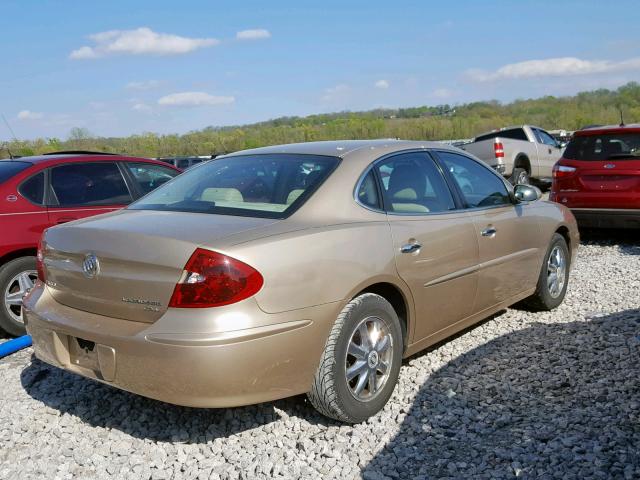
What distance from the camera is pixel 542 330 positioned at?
511cm

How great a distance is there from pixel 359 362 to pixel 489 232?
1.63 meters

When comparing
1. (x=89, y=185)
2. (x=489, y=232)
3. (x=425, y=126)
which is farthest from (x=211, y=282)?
(x=425, y=126)

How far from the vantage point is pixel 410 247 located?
12.4ft

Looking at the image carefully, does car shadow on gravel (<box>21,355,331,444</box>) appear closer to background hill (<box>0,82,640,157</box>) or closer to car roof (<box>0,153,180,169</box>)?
car roof (<box>0,153,180,169</box>)

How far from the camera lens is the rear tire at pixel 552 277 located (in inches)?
216

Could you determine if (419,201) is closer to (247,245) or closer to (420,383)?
(420,383)

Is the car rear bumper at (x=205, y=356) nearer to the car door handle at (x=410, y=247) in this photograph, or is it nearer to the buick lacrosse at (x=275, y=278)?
the buick lacrosse at (x=275, y=278)

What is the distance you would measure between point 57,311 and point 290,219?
4.42 ft

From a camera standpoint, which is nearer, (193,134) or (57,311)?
(57,311)

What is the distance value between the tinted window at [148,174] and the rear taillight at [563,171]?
5319mm

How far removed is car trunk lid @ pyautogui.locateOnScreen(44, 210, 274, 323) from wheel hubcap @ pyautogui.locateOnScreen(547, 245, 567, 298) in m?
3.27

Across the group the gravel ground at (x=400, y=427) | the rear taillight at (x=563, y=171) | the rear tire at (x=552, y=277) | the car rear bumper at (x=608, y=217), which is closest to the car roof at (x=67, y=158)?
the gravel ground at (x=400, y=427)

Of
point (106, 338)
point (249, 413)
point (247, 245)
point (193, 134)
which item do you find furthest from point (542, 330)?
point (193, 134)

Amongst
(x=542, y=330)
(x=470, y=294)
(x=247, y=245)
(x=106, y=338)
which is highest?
(x=247, y=245)
